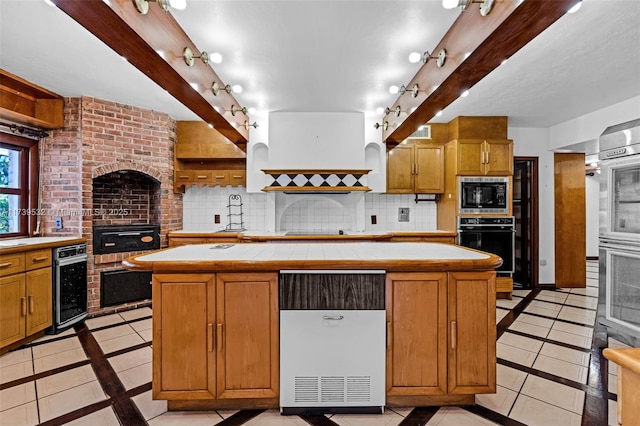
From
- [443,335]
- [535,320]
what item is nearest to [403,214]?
[535,320]

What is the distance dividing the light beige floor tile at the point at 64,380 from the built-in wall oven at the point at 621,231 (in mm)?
4481

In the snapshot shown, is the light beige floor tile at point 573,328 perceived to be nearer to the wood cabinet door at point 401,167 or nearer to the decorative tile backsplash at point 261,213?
the decorative tile backsplash at point 261,213

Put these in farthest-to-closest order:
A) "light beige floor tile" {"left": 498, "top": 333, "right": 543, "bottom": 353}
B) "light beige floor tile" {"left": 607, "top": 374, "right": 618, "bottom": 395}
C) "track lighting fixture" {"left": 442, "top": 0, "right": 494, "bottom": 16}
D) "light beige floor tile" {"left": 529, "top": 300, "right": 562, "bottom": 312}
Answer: "light beige floor tile" {"left": 529, "top": 300, "right": 562, "bottom": 312} → "light beige floor tile" {"left": 498, "top": 333, "right": 543, "bottom": 353} → "light beige floor tile" {"left": 607, "top": 374, "right": 618, "bottom": 395} → "track lighting fixture" {"left": 442, "top": 0, "right": 494, "bottom": 16}

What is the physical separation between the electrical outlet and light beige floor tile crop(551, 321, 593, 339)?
2.19m

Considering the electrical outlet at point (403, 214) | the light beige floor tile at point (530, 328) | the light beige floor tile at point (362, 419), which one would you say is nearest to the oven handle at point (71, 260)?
the light beige floor tile at point (362, 419)

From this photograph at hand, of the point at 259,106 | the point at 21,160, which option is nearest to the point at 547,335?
the point at 259,106

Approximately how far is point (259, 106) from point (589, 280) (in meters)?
5.97

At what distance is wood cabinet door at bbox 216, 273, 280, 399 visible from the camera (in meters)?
1.75

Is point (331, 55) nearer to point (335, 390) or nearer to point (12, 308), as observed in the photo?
point (335, 390)

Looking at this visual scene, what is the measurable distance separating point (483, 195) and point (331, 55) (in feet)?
9.15

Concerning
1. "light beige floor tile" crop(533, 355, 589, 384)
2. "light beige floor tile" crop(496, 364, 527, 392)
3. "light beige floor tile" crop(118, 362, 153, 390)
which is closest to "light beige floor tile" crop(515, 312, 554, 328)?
"light beige floor tile" crop(533, 355, 589, 384)

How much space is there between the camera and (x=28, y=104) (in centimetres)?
322

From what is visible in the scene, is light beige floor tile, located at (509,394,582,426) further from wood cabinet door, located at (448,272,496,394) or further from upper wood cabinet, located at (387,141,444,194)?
upper wood cabinet, located at (387,141,444,194)

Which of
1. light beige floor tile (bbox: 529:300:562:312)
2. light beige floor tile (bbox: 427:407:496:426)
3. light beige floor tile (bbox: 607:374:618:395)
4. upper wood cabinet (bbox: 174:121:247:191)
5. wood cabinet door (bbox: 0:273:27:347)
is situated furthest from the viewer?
upper wood cabinet (bbox: 174:121:247:191)
